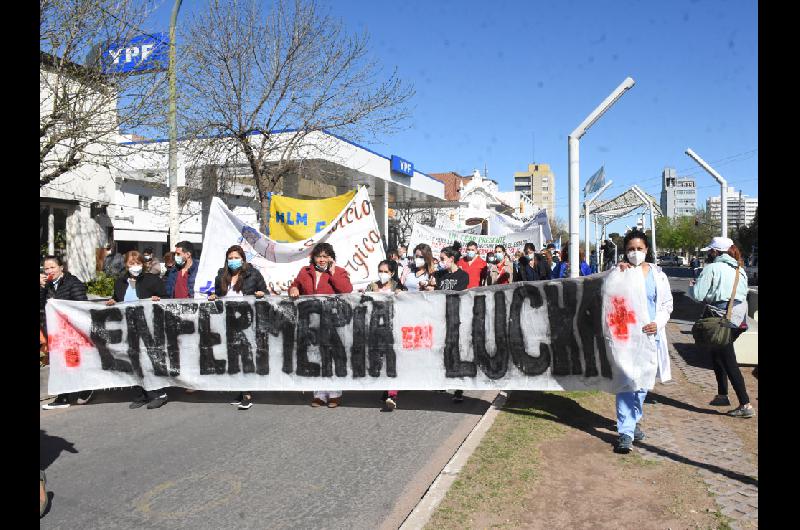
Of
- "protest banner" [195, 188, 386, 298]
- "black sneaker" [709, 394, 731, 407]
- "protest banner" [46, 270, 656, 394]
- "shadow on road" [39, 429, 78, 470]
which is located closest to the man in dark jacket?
"protest banner" [195, 188, 386, 298]

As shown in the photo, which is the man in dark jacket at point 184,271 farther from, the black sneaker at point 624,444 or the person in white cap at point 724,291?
the person in white cap at point 724,291

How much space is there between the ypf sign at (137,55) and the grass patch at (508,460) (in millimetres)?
9539

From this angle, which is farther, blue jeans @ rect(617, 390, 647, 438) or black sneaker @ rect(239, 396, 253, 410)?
black sneaker @ rect(239, 396, 253, 410)

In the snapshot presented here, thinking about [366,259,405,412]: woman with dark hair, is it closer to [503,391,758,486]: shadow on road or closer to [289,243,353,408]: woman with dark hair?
[289,243,353,408]: woman with dark hair

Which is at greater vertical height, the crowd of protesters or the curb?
the crowd of protesters

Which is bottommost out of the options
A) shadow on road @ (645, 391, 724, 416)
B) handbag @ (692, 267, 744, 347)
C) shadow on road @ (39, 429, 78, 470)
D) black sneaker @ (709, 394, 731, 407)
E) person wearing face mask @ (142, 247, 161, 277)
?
shadow on road @ (39, 429, 78, 470)

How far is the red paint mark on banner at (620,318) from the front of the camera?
20.6 ft

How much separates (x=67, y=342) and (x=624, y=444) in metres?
6.13

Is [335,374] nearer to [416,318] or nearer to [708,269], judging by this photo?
[416,318]

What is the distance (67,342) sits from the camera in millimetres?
7859

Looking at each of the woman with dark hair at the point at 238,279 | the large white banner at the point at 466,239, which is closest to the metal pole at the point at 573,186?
the woman with dark hair at the point at 238,279

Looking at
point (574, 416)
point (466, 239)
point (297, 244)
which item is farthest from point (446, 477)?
point (466, 239)

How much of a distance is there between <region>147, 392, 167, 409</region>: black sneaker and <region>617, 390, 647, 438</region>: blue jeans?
501cm

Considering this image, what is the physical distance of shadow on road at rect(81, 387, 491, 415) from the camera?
7.69 metres
